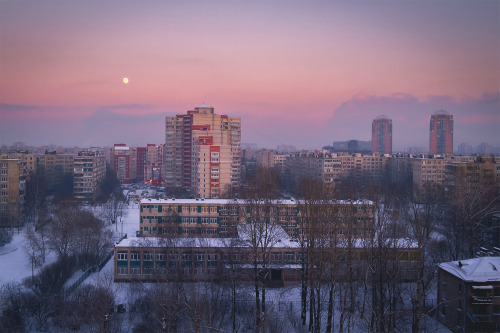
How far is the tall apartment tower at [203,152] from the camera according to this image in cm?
1964

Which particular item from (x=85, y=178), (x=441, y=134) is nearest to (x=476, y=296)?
(x=85, y=178)

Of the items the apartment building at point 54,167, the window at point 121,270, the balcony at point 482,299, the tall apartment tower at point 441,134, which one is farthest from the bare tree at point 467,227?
the tall apartment tower at point 441,134

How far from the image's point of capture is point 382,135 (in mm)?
57875

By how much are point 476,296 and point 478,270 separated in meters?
0.40

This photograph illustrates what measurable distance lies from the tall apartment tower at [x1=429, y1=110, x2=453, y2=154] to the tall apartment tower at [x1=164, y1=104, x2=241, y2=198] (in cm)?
2832

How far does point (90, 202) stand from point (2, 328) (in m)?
15.4

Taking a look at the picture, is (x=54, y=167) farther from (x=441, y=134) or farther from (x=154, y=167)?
(x=441, y=134)

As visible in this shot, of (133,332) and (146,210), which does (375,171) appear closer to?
(146,210)

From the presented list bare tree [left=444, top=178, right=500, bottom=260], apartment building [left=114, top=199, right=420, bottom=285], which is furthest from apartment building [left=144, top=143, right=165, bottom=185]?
bare tree [left=444, top=178, right=500, bottom=260]

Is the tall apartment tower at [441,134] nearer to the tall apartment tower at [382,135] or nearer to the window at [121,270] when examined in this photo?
the tall apartment tower at [382,135]

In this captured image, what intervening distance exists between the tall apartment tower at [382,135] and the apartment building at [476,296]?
52455 millimetres

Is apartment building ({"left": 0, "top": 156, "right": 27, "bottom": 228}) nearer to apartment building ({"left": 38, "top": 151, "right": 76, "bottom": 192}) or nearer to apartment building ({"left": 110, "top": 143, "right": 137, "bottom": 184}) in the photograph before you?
apartment building ({"left": 38, "top": 151, "right": 76, "bottom": 192})

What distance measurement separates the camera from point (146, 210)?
12.8 metres

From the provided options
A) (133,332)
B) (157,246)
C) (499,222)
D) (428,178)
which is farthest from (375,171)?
(133,332)
